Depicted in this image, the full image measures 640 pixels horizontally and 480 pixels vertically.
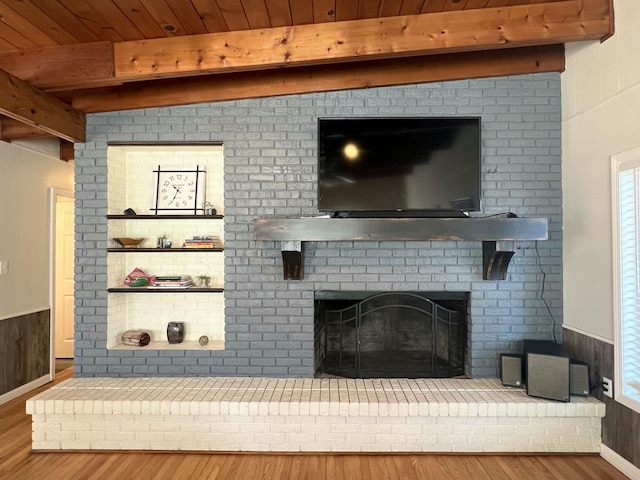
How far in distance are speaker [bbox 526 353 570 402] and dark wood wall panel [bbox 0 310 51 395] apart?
411 cm

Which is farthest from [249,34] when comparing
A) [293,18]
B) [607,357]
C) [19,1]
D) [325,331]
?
[607,357]

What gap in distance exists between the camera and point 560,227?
10.1 ft

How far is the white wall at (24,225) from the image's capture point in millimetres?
3551

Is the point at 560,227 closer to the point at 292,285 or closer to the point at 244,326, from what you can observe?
the point at 292,285

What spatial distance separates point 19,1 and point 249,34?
1158 mm

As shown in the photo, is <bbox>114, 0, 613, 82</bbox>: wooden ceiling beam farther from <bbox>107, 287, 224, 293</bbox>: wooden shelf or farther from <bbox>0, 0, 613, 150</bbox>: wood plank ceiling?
<bbox>107, 287, 224, 293</bbox>: wooden shelf

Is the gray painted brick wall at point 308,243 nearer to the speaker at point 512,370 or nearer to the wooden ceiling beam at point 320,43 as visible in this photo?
the speaker at point 512,370

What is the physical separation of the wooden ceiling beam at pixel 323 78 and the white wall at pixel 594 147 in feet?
1.20

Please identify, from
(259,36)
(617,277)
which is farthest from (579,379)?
(259,36)

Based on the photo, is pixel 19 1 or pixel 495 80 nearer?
pixel 19 1

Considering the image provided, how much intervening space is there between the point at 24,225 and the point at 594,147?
4.61 meters

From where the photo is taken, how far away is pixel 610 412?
2.56m

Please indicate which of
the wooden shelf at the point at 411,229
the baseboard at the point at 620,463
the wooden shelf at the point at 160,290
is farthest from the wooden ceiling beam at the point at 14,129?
the baseboard at the point at 620,463

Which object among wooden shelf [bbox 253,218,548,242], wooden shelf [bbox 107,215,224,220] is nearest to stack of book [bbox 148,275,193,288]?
wooden shelf [bbox 107,215,224,220]
